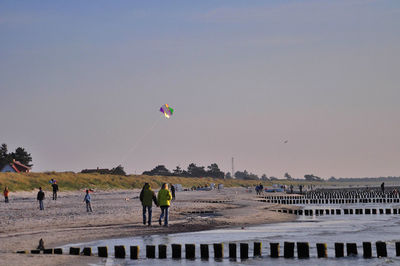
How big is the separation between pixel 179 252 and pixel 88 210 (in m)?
23.8

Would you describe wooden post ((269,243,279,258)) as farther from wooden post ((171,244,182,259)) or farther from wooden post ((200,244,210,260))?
wooden post ((171,244,182,259))

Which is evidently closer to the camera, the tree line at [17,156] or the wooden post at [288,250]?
the wooden post at [288,250]

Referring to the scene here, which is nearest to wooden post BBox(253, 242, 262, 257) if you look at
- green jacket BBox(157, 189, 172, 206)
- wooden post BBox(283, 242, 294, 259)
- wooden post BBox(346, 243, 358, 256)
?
wooden post BBox(283, 242, 294, 259)

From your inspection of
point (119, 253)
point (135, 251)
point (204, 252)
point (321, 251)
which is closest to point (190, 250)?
point (204, 252)

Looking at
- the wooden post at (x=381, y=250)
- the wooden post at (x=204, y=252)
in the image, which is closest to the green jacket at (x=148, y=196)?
the wooden post at (x=204, y=252)

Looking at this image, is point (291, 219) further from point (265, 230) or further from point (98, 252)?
point (98, 252)

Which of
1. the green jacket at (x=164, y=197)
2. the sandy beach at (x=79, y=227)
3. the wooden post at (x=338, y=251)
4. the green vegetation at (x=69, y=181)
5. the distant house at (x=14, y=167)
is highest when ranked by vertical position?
the distant house at (x=14, y=167)

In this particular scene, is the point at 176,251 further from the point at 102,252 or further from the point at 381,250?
the point at 381,250

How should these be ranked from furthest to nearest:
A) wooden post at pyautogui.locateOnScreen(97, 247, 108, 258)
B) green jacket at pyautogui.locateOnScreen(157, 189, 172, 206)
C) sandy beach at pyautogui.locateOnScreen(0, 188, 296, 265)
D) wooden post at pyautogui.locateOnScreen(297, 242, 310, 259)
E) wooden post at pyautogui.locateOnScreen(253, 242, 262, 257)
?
green jacket at pyautogui.locateOnScreen(157, 189, 172, 206) < wooden post at pyautogui.locateOnScreen(253, 242, 262, 257) < wooden post at pyautogui.locateOnScreen(297, 242, 310, 259) < wooden post at pyautogui.locateOnScreen(97, 247, 108, 258) < sandy beach at pyautogui.locateOnScreen(0, 188, 296, 265)

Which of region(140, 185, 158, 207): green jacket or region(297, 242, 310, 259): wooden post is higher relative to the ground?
region(140, 185, 158, 207): green jacket

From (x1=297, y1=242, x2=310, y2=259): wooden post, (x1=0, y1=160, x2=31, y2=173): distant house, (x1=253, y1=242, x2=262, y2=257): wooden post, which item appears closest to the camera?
(x1=297, y1=242, x2=310, y2=259): wooden post

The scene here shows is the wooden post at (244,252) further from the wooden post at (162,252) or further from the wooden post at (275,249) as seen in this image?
the wooden post at (162,252)

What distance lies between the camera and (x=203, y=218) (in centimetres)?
4062

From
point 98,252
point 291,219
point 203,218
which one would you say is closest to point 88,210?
point 203,218
